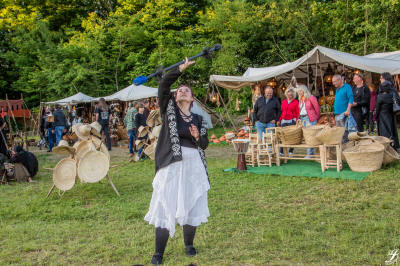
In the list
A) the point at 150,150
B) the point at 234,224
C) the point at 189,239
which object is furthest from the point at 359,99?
the point at 189,239

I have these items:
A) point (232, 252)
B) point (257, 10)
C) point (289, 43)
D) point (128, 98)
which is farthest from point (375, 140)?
point (257, 10)

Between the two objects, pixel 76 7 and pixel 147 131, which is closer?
pixel 147 131

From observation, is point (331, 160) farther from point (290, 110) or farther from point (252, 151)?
point (252, 151)

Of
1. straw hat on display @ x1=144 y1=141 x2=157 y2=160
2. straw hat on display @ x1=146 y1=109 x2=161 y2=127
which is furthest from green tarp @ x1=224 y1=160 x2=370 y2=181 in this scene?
straw hat on display @ x1=146 y1=109 x2=161 y2=127

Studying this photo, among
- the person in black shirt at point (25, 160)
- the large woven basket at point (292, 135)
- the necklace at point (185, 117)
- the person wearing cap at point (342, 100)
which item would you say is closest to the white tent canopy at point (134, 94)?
the person in black shirt at point (25, 160)

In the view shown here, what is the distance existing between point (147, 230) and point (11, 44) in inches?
1004

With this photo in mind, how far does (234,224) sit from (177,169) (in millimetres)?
1609

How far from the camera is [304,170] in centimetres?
784

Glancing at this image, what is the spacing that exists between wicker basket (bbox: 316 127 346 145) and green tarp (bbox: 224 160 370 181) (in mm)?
629

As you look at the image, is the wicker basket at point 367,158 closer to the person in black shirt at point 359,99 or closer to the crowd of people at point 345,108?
the crowd of people at point 345,108

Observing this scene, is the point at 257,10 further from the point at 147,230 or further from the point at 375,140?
the point at 147,230

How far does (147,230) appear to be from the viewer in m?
4.62

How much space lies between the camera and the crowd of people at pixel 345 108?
8086 mm

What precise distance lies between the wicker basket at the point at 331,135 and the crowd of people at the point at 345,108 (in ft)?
3.03
